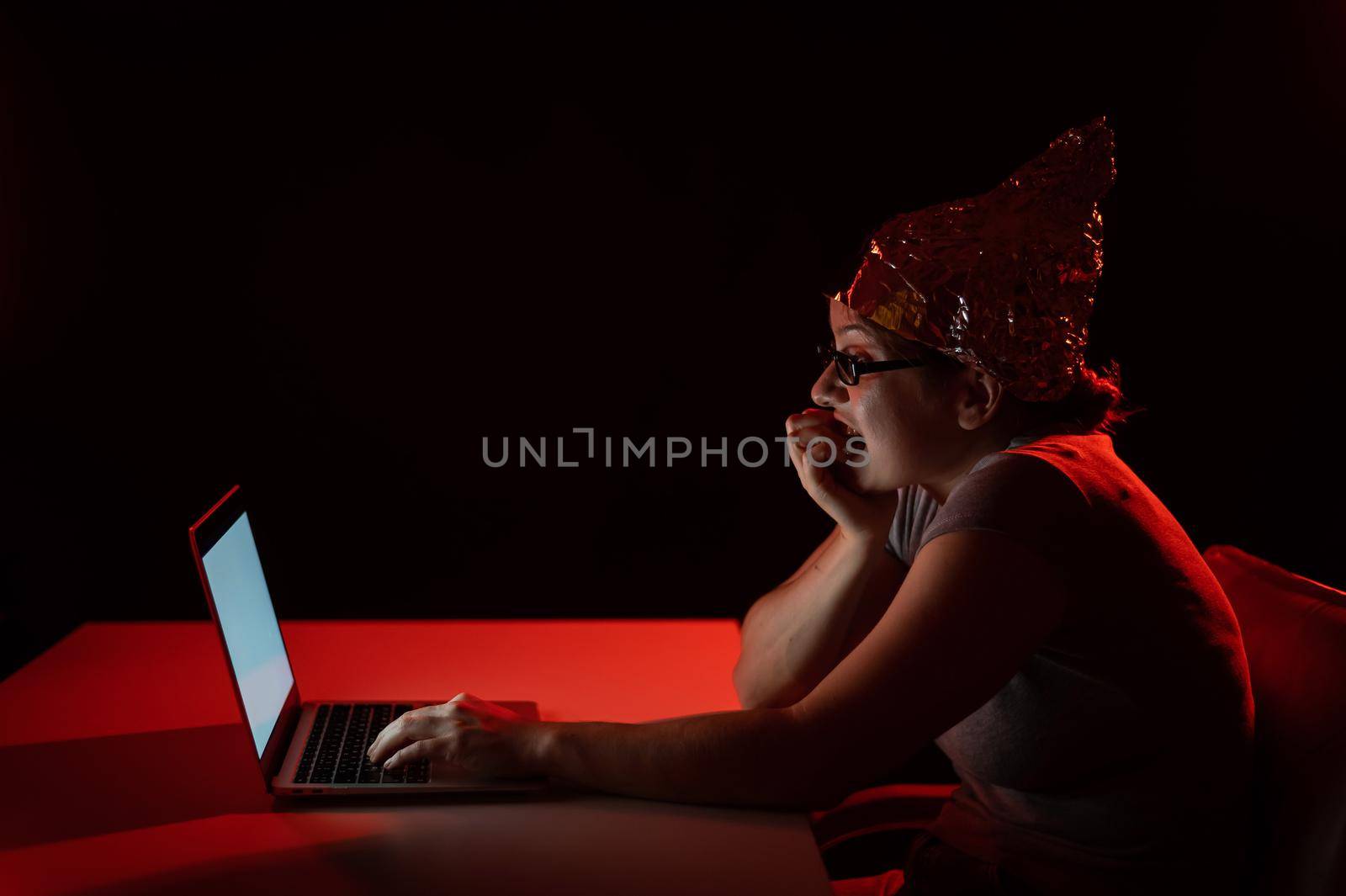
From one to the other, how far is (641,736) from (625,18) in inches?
66.7

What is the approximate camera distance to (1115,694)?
1233 mm

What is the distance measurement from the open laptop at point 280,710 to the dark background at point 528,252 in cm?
108

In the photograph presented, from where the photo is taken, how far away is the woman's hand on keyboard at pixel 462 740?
1281 mm

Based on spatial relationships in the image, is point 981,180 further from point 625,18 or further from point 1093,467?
point 1093,467

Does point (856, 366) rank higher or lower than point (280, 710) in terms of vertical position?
higher

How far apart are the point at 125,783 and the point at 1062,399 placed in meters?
1.23

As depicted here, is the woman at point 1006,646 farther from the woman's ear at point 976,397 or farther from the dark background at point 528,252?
the dark background at point 528,252

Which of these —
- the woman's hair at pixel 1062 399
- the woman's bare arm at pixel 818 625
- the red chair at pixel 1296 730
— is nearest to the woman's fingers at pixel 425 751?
the woman's bare arm at pixel 818 625

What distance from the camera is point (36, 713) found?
1.51 metres

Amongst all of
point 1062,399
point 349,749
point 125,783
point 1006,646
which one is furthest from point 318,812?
point 1062,399

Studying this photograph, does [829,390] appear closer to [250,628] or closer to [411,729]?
[411,729]

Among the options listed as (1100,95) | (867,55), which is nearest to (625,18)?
(867,55)

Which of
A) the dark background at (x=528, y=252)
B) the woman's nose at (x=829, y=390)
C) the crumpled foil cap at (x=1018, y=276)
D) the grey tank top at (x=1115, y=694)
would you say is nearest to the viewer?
the grey tank top at (x=1115, y=694)

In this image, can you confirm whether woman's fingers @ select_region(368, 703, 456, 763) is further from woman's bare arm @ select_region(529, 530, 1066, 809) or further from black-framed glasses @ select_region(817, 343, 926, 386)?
black-framed glasses @ select_region(817, 343, 926, 386)
